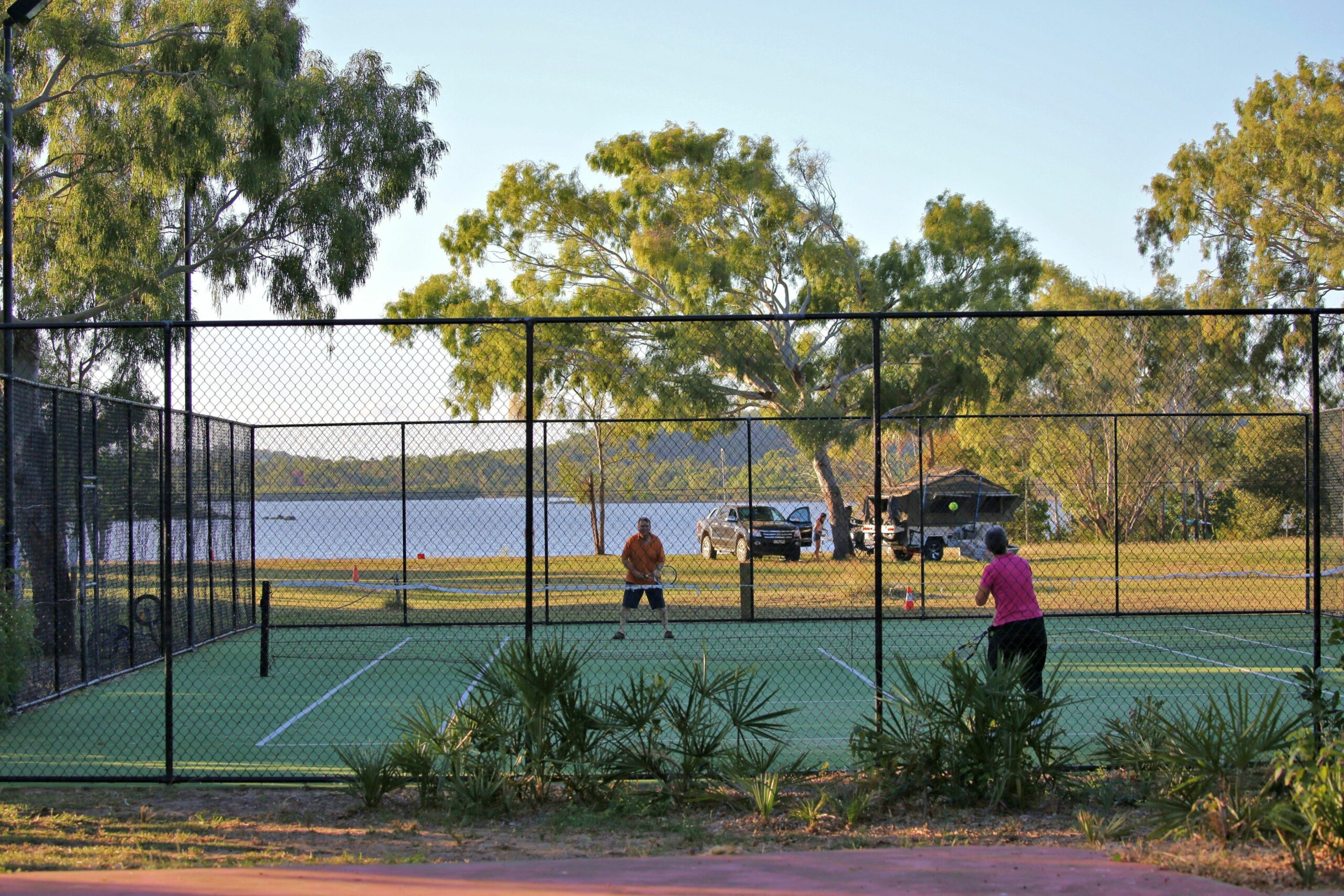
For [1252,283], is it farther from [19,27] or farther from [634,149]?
[19,27]

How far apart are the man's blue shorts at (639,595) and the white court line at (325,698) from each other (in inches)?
116

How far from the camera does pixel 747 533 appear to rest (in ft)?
69.8

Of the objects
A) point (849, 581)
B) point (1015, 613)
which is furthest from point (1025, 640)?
point (849, 581)

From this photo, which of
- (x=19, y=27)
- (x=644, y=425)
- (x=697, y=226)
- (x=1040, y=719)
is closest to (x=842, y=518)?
(x=644, y=425)

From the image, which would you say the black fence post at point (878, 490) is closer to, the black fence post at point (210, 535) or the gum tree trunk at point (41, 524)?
the gum tree trunk at point (41, 524)

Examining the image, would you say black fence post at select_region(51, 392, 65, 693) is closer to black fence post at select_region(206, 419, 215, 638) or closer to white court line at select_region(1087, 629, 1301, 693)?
black fence post at select_region(206, 419, 215, 638)

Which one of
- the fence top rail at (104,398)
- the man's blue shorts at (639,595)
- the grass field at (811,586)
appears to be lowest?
the grass field at (811,586)

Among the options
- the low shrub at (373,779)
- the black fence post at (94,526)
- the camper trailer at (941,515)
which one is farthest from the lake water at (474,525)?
the low shrub at (373,779)

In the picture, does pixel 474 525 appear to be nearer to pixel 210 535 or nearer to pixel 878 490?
pixel 210 535

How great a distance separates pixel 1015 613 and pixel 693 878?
4117mm

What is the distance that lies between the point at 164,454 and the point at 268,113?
27.5 ft

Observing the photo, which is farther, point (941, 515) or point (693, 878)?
point (941, 515)

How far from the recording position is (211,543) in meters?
14.3

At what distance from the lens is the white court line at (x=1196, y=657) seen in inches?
437
